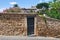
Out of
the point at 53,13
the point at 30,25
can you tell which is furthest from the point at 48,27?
the point at 53,13

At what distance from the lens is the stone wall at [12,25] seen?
910 inches

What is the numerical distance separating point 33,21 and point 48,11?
2674 millimetres

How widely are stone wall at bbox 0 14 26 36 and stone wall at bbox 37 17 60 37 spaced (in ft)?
4.26

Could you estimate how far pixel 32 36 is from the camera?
2256 centimetres

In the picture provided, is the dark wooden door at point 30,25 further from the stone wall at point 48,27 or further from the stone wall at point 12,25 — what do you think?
the stone wall at point 48,27

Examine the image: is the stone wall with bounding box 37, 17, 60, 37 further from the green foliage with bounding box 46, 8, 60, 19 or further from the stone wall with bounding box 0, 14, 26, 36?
the green foliage with bounding box 46, 8, 60, 19

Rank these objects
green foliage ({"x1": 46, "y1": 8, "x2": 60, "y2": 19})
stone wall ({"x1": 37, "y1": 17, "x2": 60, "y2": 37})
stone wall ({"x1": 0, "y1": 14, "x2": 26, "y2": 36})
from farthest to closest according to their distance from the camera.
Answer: green foliage ({"x1": 46, "y1": 8, "x2": 60, "y2": 19}) < stone wall ({"x1": 0, "y1": 14, "x2": 26, "y2": 36}) < stone wall ({"x1": 37, "y1": 17, "x2": 60, "y2": 37})

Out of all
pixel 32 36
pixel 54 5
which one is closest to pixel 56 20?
pixel 32 36

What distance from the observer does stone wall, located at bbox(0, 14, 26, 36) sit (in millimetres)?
23109

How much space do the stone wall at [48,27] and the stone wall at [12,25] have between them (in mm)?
1299

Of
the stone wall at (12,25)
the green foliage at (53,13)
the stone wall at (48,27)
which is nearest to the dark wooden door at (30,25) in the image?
the stone wall at (12,25)

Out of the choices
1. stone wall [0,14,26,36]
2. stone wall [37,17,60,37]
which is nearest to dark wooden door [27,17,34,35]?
stone wall [0,14,26,36]

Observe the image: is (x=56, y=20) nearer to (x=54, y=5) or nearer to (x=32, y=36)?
(x=32, y=36)

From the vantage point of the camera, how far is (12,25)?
23.3 m
